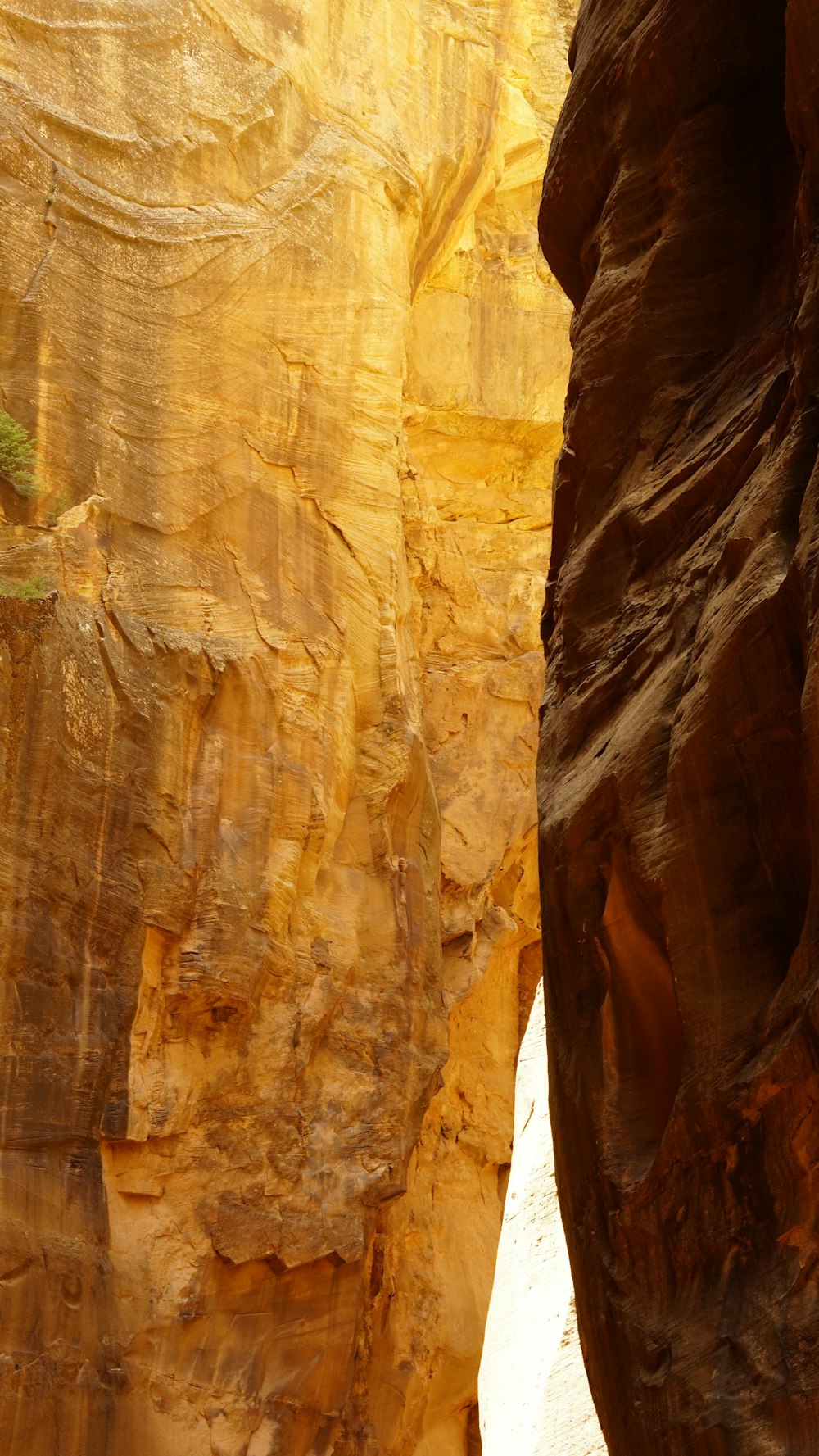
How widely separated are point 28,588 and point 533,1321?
7.29m

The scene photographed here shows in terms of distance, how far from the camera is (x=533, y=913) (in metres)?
17.9

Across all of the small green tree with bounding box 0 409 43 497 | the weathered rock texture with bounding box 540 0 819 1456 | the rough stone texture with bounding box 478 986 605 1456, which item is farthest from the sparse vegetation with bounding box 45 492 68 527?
the weathered rock texture with bounding box 540 0 819 1456

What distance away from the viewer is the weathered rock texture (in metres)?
3.97

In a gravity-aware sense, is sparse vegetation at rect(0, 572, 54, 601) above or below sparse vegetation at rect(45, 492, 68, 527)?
below

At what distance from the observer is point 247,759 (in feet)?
45.5

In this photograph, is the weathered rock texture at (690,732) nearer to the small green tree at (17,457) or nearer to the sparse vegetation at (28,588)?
the sparse vegetation at (28,588)

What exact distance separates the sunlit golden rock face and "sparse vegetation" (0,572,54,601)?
19 centimetres

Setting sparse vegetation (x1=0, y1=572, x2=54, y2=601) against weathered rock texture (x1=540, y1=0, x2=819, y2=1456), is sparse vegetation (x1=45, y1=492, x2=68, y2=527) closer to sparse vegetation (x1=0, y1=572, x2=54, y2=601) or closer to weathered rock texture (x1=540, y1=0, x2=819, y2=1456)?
sparse vegetation (x1=0, y1=572, x2=54, y2=601)

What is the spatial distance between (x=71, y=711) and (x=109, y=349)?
3360 mm

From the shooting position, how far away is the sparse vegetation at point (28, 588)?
12875 millimetres

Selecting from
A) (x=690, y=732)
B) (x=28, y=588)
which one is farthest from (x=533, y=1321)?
(x=690, y=732)

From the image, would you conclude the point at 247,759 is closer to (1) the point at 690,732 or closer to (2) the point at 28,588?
(2) the point at 28,588

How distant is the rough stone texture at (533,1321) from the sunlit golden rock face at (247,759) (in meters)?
0.28

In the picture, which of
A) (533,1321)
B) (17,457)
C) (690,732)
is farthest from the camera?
(533,1321)
